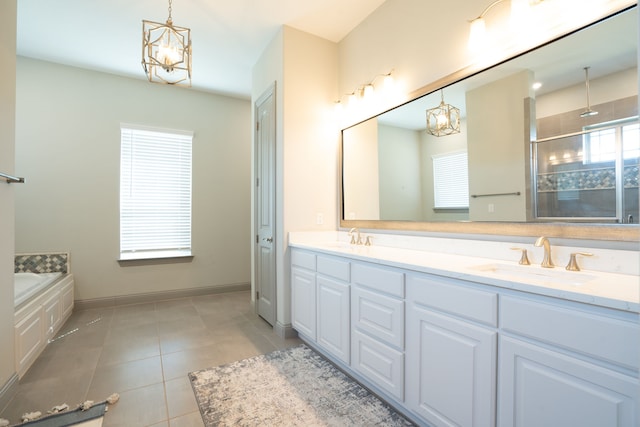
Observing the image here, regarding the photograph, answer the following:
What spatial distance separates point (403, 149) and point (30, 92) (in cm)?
418

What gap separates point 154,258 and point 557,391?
167 inches

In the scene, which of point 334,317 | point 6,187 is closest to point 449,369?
point 334,317

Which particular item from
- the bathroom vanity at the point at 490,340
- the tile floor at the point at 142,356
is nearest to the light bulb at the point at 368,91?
the bathroom vanity at the point at 490,340

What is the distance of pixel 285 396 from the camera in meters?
1.90

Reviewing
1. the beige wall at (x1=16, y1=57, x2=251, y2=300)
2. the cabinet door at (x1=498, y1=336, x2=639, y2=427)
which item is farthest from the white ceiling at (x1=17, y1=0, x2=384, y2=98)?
the cabinet door at (x1=498, y1=336, x2=639, y2=427)

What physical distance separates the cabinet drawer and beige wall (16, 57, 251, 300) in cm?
401

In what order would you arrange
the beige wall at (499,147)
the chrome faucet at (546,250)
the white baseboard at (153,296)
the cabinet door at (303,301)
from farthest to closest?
1. the white baseboard at (153,296)
2. the cabinet door at (303,301)
3. the beige wall at (499,147)
4. the chrome faucet at (546,250)

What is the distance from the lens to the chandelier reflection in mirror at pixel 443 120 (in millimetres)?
2057

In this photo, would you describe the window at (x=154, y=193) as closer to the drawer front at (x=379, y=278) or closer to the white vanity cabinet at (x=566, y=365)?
the drawer front at (x=379, y=278)

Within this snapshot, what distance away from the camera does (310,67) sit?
2992mm

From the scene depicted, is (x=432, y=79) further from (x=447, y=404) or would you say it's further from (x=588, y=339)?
(x=447, y=404)

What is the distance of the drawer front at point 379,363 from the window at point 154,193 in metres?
3.15

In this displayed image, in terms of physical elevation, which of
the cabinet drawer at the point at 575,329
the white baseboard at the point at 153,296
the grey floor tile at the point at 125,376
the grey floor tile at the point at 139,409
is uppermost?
the cabinet drawer at the point at 575,329

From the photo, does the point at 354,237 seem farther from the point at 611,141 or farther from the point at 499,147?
the point at 611,141
